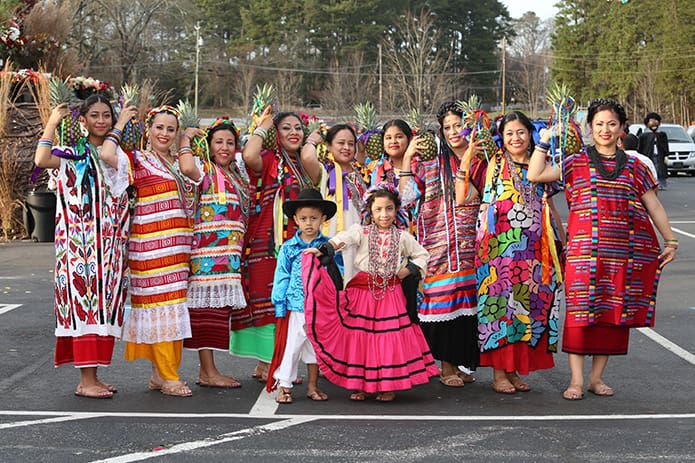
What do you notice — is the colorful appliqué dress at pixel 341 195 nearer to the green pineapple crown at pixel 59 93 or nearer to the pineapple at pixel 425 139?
the pineapple at pixel 425 139

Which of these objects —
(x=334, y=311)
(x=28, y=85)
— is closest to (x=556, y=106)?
(x=334, y=311)

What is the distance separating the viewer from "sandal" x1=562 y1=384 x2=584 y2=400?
6.73m

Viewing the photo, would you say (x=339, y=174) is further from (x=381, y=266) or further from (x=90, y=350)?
(x=90, y=350)

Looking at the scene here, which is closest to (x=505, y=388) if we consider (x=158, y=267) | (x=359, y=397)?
(x=359, y=397)

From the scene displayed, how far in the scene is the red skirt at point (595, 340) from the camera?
685cm

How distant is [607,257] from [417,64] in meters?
48.3

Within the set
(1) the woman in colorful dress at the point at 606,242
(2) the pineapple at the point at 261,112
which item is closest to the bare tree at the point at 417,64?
(2) the pineapple at the point at 261,112

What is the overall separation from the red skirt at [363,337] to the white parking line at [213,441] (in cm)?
51

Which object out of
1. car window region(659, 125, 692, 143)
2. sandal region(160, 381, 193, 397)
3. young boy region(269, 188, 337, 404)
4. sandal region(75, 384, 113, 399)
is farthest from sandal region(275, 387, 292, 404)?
car window region(659, 125, 692, 143)

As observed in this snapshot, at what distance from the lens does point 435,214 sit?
24.1 feet

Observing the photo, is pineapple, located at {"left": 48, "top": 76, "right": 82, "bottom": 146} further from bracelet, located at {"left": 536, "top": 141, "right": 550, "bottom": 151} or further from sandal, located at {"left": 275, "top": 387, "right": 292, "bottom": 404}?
bracelet, located at {"left": 536, "top": 141, "right": 550, "bottom": 151}

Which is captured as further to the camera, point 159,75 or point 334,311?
point 159,75

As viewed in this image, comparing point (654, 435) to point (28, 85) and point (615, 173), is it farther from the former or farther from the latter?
point (28, 85)

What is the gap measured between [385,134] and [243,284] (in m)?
1.48
